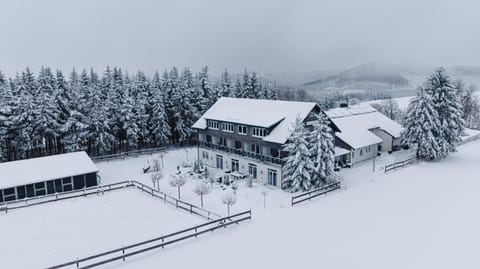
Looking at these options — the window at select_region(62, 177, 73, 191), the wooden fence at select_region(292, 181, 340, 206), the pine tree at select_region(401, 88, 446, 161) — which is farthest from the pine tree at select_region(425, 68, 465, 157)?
the window at select_region(62, 177, 73, 191)

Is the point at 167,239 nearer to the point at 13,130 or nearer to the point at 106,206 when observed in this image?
the point at 106,206

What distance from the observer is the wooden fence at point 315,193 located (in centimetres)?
2758

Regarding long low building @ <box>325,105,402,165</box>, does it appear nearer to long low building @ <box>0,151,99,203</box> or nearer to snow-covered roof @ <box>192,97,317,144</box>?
snow-covered roof @ <box>192,97,317,144</box>

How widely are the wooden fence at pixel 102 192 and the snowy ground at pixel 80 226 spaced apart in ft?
1.76

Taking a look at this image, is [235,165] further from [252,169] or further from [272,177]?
[272,177]

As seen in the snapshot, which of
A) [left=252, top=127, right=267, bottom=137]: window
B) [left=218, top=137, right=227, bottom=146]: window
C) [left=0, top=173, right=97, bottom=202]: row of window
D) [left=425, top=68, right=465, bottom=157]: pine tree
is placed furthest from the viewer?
[left=218, top=137, right=227, bottom=146]: window

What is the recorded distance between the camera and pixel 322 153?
100ft

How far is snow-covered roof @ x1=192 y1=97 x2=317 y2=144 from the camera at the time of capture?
33625 millimetres

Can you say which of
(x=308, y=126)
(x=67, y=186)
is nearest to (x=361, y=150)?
(x=308, y=126)

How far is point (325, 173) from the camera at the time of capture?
30875mm

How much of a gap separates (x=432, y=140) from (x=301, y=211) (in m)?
22.2

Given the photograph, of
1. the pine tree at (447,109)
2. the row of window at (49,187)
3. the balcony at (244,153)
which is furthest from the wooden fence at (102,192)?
the pine tree at (447,109)

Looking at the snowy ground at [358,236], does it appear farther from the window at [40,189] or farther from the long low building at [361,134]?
the window at [40,189]

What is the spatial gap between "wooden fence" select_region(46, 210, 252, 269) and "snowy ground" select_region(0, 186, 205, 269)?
119 centimetres
